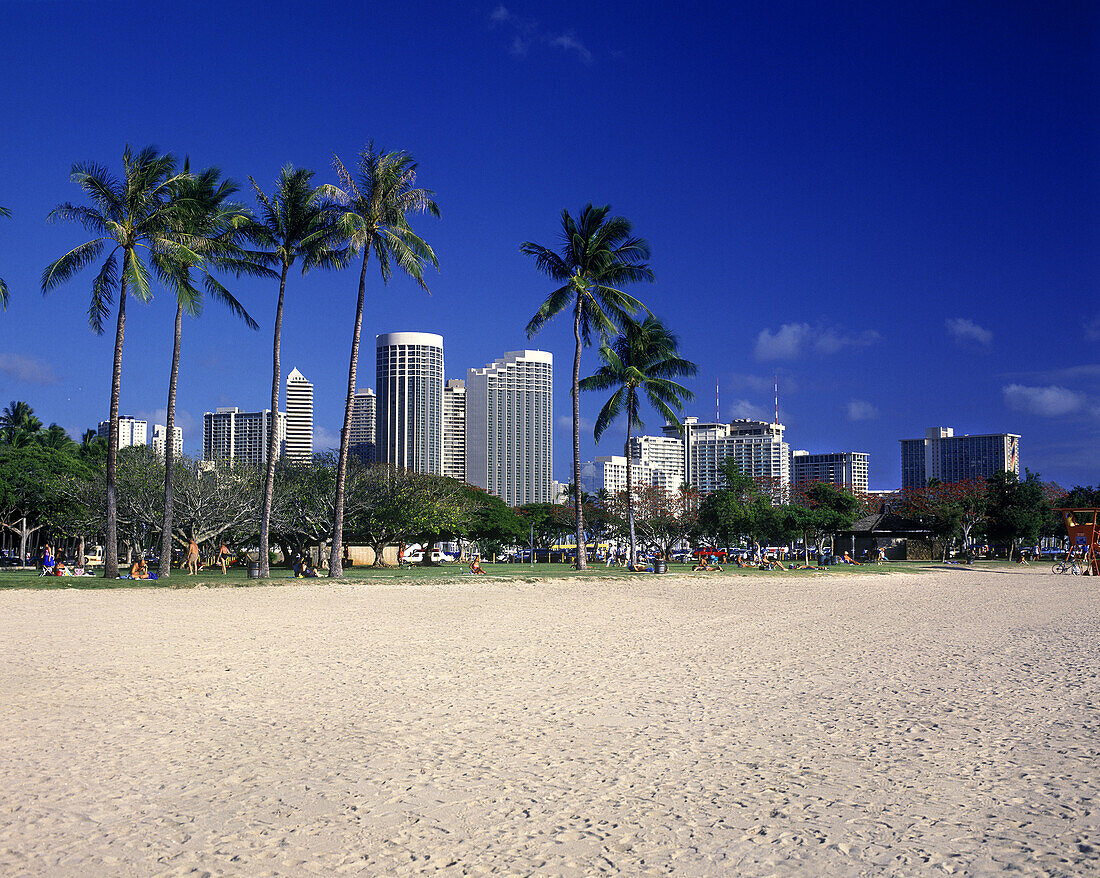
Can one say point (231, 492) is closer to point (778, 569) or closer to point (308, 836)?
point (778, 569)

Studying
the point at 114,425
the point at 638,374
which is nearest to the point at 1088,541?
the point at 638,374

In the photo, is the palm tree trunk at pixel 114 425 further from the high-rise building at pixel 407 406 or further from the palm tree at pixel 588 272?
the high-rise building at pixel 407 406

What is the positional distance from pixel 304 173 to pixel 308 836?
2686cm

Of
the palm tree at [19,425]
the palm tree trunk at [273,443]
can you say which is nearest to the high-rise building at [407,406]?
the palm tree at [19,425]

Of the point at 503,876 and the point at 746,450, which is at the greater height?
the point at 746,450

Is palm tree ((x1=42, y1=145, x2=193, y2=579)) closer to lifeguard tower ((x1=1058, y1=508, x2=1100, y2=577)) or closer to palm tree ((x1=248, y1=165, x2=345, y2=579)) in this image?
palm tree ((x1=248, y1=165, x2=345, y2=579))

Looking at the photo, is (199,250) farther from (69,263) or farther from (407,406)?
(407,406)

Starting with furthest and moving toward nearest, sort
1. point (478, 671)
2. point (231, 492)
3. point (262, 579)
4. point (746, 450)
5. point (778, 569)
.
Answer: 1. point (746, 450)
2. point (778, 569)
3. point (231, 492)
4. point (262, 579)
5. point (478, 671)

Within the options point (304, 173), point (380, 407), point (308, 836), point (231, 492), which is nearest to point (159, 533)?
point (231, 492)

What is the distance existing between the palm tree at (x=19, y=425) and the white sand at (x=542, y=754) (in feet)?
178

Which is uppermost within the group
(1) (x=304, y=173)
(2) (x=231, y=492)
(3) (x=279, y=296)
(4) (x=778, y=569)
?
(1) (x=304, y=173)

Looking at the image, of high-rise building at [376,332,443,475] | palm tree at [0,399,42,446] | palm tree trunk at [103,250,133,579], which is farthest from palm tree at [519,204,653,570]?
high-rise building at [376,332,443,475]

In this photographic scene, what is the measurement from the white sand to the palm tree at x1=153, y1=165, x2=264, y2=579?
1444 cm

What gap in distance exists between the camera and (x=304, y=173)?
2842 cm
